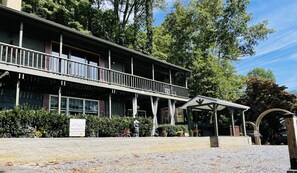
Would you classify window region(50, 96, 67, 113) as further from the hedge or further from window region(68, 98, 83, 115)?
the hedge

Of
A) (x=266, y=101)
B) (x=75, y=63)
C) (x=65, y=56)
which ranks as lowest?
(x=266, y=101)

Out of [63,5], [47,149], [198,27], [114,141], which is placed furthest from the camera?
[198,27]

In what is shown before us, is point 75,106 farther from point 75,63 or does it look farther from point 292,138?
point 292,138

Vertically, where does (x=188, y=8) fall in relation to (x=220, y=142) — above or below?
above

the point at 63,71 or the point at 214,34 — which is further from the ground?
the point at 214,34

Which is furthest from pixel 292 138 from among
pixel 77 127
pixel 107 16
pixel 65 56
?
pixel 107 16

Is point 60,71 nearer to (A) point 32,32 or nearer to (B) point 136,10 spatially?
(A) point 32,32

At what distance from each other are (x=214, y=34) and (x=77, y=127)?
24.8 m

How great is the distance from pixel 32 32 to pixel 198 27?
2170 centimetres

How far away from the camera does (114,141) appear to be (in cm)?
1109

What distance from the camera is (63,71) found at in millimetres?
13828

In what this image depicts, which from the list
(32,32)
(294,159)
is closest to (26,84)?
(32,32)

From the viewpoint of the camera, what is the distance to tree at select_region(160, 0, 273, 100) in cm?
2931

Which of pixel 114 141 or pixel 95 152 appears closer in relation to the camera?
pixel 95 152
